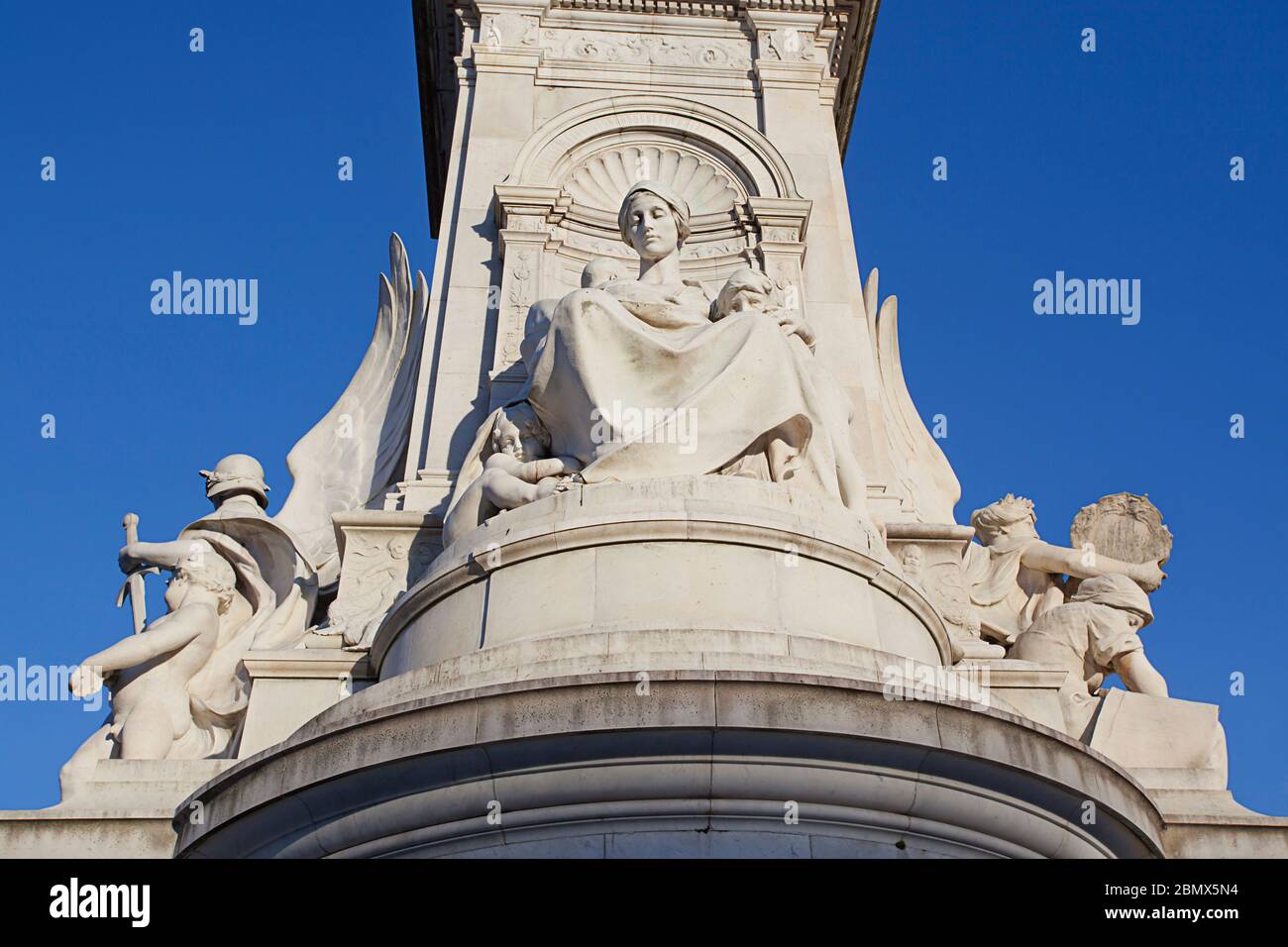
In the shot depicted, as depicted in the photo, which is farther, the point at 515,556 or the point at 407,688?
the point at 515,556

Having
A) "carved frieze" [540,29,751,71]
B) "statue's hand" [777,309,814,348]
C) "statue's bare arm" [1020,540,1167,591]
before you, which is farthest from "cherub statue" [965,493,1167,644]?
"carved frieze" [540,29,751,71]

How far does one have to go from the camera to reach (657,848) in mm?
9164

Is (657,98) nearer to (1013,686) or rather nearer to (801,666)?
(1013,686)

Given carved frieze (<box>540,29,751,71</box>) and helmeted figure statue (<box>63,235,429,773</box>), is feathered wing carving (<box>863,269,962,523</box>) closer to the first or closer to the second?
carved frieze (<box>540,29,751,71</box>)

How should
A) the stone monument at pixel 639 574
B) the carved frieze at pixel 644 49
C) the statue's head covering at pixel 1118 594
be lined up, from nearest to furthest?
the stone monument at pixel 639 574 < the statue's head covering at pixel 1118 594 < the carved frieze at pixel 644 49

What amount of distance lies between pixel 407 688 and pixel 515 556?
1.36 m

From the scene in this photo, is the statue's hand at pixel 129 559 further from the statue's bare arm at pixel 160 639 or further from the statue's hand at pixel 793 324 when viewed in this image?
the statue's hand at pixel 793 324

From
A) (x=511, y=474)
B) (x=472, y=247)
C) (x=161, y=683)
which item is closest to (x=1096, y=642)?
(x=511, y=474)

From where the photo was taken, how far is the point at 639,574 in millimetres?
10922

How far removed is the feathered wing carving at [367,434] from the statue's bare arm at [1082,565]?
21.0 feet

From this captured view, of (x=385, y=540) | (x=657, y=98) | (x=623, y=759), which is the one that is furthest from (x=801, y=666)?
(x=657, y=98)

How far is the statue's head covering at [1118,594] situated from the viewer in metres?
14.0

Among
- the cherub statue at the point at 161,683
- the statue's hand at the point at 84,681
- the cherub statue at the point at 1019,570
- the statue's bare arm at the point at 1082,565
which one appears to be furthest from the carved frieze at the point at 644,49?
the statue's hand at the point at 84,681

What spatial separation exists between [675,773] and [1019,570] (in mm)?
6551
